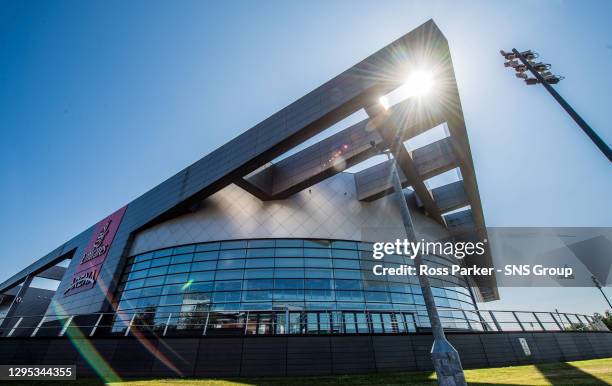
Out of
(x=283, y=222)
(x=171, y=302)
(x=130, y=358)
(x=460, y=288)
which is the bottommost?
(x=130, y=358)

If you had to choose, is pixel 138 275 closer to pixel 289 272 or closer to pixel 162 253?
pixel 162 253

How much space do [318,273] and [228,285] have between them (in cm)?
621

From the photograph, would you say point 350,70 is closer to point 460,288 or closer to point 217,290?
point 217,290

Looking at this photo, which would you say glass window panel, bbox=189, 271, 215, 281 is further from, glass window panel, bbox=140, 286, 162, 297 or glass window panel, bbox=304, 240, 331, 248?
glass window panel, bbox=304, 240, 331, 248

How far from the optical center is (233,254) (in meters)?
19.5

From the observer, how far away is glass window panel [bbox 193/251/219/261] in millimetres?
19620

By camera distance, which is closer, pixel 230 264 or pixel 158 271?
pixel 230 264

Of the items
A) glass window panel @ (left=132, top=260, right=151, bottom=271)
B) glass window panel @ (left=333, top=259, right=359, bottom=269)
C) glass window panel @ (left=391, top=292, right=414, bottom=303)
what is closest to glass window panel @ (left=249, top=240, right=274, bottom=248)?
glass window panel @ (left=333, top=259, right=359, bottom=269)

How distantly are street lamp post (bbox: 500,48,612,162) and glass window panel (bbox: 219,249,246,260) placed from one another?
695 inches

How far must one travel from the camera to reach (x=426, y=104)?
48.2 ft

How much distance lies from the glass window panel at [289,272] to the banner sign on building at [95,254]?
1605 cm

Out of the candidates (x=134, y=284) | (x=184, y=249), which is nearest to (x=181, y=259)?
(x=184, y=249)

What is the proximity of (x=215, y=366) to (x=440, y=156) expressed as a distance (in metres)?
18.0

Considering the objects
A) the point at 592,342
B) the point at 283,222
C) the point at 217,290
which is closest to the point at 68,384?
the point at 217,290
